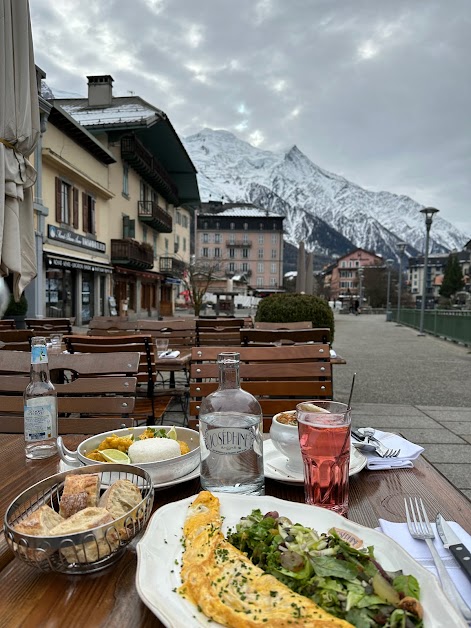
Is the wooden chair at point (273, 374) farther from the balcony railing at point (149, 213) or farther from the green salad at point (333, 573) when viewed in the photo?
the balcony railing at point (149, 213)

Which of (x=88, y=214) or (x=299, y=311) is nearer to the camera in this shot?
(x=299, y=311)

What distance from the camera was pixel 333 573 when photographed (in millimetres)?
616

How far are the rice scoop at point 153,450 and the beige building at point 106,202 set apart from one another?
14.2m

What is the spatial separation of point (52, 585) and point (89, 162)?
20.7 meters

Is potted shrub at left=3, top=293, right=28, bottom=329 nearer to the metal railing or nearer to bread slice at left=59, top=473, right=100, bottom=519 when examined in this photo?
bread slice at left=59, top=473, right=100, bottom=519

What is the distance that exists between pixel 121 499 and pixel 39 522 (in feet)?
0.47

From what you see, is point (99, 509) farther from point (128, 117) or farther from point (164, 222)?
point (164, 222)

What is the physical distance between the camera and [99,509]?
759 mm

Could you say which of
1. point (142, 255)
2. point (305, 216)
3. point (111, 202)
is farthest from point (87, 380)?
point (305, 216)

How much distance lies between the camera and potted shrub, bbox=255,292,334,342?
7508 millimetres

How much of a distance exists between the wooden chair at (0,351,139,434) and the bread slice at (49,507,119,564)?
105 centimetres

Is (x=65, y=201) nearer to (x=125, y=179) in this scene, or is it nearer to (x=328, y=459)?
(x=125, y=179)

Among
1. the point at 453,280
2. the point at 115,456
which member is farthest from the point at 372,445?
the point at 453,280

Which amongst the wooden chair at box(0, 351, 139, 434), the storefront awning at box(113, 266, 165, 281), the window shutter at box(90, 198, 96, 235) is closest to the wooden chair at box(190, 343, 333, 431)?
the wooden chair at box(0, 351, 139, 434)
